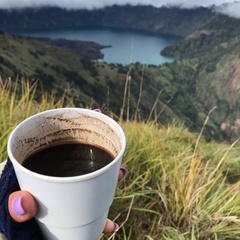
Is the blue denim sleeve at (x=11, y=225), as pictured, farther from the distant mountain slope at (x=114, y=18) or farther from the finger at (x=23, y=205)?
the distant mountain slope at (x=114, y=18)

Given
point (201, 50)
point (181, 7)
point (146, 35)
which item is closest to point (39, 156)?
point (201, 50)

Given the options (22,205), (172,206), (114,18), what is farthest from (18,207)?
(114,18)

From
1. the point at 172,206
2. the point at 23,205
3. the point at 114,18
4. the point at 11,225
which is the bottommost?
the point at 114,18

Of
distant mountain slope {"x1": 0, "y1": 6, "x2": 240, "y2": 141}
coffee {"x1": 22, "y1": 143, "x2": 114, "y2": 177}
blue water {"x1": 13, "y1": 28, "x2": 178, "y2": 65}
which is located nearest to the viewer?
coffee {"x1": 22, "y1": 143, "x2": 114, "y2": 177}

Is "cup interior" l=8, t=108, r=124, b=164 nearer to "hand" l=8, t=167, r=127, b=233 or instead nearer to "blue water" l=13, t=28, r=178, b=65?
"hand" l=8, t=167, r=127, b=233

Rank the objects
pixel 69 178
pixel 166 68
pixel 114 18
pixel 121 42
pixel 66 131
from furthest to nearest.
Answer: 1. pixel 114 18
2. pixel 121 42
3. pixel 166 68
4. pixel 66 131
5. pixel 69 178

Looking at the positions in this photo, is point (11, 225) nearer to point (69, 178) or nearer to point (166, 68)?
point (69, 178)

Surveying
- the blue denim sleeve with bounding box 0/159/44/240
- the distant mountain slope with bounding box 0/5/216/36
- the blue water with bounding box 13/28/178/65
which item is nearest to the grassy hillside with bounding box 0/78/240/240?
the blue denim sleeve with bounding box 0/159/44/240
